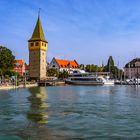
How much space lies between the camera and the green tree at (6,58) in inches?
4006

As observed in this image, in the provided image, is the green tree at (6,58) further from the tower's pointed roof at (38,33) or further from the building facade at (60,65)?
the building facade at (60,65)

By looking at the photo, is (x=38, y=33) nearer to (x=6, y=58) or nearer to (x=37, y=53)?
(x=37, y=53)

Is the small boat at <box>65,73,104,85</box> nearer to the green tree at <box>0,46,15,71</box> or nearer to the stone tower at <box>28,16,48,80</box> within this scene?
the stone tower at <box>28,16,48,80</box>

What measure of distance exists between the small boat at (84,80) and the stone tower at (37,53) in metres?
12.2

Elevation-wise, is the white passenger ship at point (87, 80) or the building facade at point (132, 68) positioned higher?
the building facade at point (132, 68)

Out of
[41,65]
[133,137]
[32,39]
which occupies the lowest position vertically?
[133,137]

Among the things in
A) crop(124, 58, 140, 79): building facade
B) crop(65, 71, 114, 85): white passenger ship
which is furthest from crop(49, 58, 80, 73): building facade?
crop(65, 71, 114, 85): white passenger ship

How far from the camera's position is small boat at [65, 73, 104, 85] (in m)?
131

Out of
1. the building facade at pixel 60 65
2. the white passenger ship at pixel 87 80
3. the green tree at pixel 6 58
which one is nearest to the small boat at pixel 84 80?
the white passenger ship at pixel 87 80

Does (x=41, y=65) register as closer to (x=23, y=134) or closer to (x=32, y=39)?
(x=32, y=39)

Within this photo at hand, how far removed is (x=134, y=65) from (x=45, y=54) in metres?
66.4

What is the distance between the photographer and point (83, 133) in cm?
1867

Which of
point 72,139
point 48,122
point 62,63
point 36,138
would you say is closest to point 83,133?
point 72,139

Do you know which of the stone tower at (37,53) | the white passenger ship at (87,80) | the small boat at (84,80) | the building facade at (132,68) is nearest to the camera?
the white passenger ship at (87,80)
